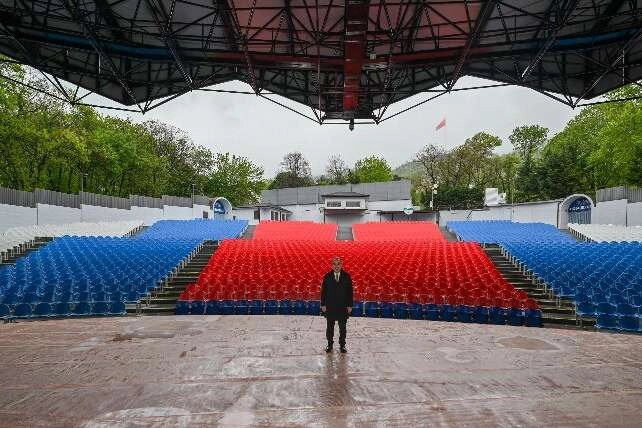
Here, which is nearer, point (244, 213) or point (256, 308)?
point (256, 308)

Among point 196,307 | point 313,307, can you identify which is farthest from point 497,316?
point 196,307

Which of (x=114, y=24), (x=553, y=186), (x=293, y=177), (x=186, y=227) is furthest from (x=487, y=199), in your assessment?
(x=293, y=177)

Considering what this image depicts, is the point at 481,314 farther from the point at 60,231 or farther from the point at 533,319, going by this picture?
the point at 60,231

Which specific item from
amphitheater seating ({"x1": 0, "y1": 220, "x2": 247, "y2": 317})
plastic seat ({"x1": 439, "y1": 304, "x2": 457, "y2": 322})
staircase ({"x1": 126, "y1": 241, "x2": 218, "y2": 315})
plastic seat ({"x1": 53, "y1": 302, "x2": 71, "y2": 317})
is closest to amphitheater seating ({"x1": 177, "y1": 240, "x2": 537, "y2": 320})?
plastic seat ({"x1": 439, "y1": 304, "x2": 457, "y2": 322})

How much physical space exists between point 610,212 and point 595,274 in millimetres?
15190

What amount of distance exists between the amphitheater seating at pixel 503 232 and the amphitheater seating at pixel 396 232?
5.56ft

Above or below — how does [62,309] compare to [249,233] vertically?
below

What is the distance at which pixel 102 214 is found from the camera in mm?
25938

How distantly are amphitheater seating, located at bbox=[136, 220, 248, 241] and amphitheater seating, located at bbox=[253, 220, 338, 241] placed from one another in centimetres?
153

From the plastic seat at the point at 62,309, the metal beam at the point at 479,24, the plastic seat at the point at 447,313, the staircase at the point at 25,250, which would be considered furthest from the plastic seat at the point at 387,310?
the staircase at the point at 25,250

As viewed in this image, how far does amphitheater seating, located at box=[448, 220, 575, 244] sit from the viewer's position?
23.4 m

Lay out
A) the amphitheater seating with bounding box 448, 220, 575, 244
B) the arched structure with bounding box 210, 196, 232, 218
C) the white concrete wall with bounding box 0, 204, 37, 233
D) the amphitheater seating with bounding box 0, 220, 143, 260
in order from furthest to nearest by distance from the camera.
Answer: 1. the arched structure with bounding box 210, 196, 232, 218
2. the amphitheater seating with bounding box 448, 220, 575, 244
3. the white concrete wall with bounding box 0, 204, 37, 233
4. the amphitheater seating with bounding box 0, 220, 143, 260

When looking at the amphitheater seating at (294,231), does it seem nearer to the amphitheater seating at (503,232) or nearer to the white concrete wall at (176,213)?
the white concrete wall at (176,213)

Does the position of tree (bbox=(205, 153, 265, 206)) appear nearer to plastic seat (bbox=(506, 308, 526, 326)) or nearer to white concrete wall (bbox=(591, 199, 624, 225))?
white concrete wall (bbox=(591, 199, 624, 225))
